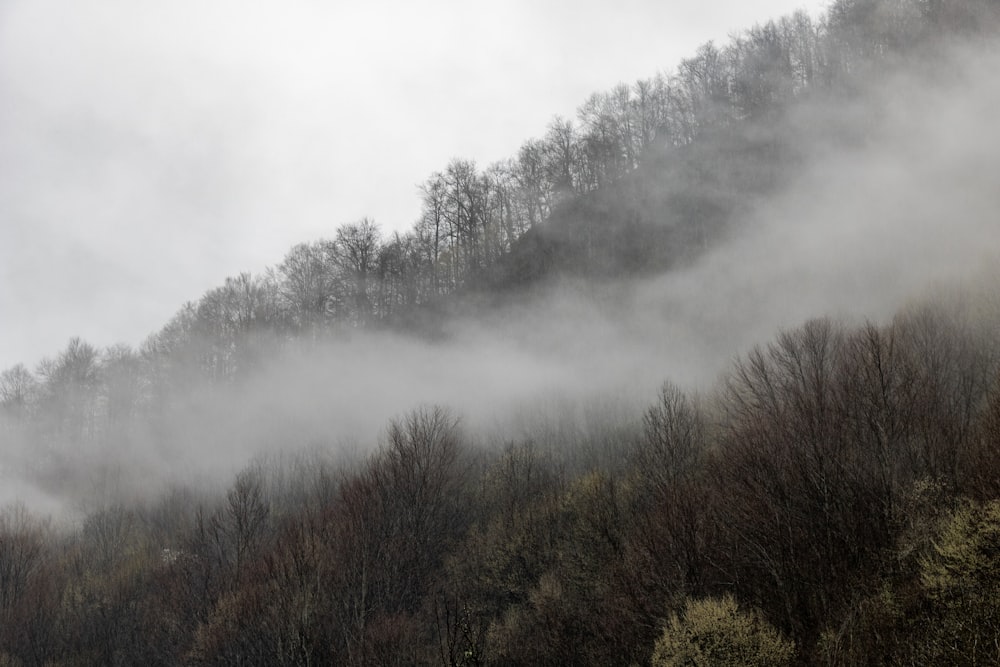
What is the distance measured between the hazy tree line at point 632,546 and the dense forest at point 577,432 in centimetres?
18

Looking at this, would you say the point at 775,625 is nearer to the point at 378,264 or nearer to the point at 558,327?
the point at 558,327

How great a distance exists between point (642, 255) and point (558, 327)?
36.1 ft

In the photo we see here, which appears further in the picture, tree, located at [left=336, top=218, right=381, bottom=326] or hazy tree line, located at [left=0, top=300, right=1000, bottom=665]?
tree, located at [left=336, top=218, right=381, bottom=326]

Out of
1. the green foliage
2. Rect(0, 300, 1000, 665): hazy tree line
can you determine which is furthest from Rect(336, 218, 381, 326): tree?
the green foliage

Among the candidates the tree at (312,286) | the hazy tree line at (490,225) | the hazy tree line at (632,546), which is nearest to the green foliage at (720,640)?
the hazy tree line at (632,546)

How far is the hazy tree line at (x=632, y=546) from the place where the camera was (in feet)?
76.6

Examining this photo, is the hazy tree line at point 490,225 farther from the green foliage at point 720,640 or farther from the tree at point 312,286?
the green foliage at point 720,640

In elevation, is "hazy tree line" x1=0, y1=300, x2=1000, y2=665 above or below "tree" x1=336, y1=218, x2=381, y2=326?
below

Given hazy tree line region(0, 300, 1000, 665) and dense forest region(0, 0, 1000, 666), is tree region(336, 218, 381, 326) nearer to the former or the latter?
dense forest region(0, 0, 1000, 666)

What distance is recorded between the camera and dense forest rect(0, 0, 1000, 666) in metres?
27.5

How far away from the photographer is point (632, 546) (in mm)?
32406

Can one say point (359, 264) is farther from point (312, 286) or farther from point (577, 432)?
point (577, 432)

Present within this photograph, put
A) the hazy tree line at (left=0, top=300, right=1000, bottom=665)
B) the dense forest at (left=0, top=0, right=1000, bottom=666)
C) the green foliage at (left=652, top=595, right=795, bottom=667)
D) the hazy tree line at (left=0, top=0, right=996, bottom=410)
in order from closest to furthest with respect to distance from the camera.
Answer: the green foliage at (left=652, top=595, right=795, bottom=667), the hazy tree line at (left=0, top=300, right=1000, bottom=665), the dense forest at (left=0, top=0, right=1000, bottom=666), the hazy tree line at (left=0, top=0, right=996, bottom=410)

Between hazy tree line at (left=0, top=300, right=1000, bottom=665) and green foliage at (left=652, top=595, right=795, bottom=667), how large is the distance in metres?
0.11
